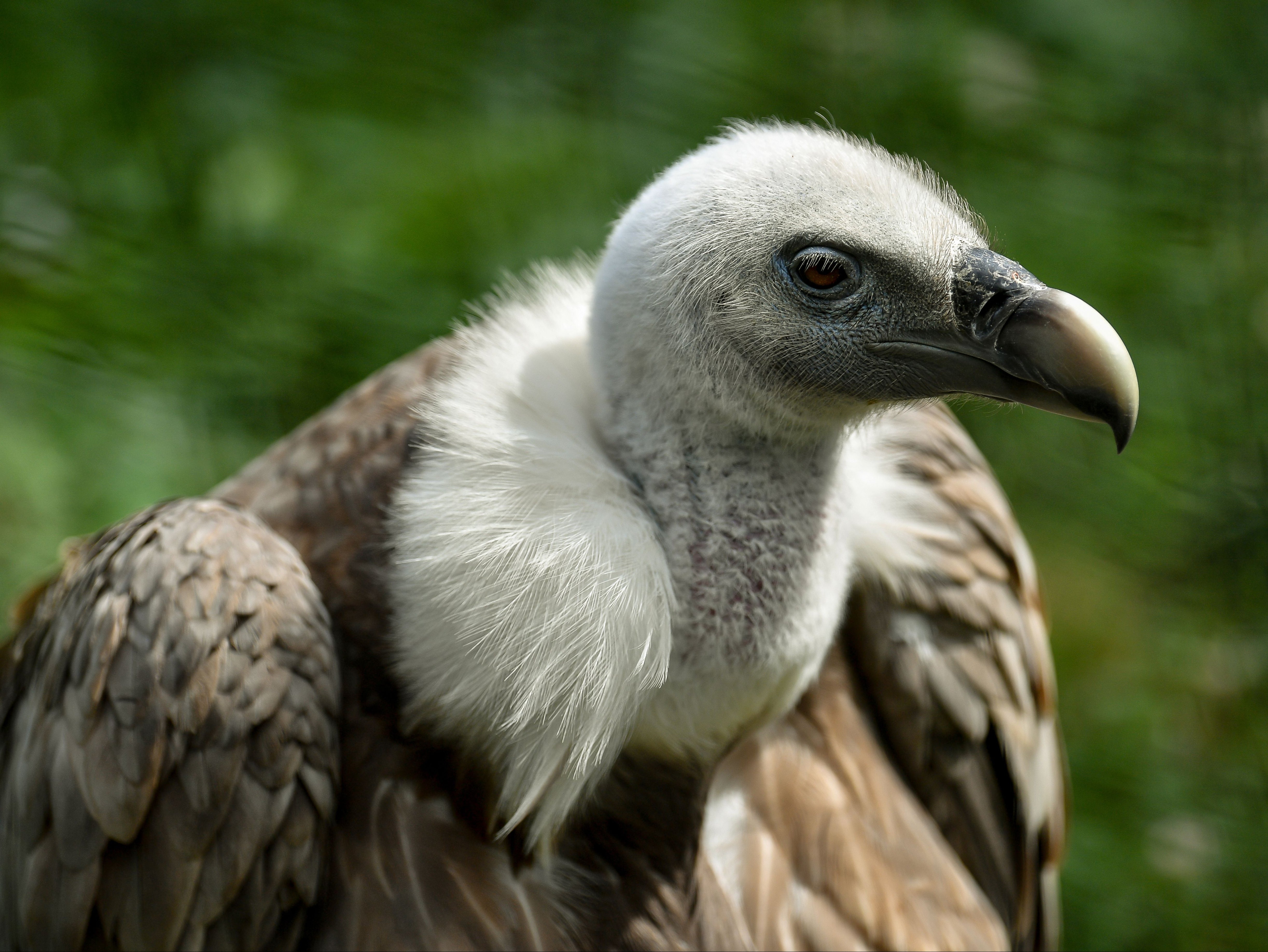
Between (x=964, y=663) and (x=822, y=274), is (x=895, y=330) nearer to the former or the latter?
(x=822, y=274)

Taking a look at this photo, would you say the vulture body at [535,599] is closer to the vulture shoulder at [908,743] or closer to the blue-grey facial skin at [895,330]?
the blue-grey facial skin at [895,330]

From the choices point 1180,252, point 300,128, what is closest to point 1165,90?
point 1180,252

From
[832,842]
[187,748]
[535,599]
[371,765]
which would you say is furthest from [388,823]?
[832,842]

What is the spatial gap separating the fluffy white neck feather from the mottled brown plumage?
112mm

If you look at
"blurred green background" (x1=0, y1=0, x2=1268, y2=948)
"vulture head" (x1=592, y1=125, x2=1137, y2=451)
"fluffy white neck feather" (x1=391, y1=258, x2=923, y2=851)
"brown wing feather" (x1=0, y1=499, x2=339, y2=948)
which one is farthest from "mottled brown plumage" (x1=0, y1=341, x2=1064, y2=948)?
"blurred green background" (x1=0, y1=0, x2=1268, y2=948)

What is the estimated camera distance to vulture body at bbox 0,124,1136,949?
4.63ft

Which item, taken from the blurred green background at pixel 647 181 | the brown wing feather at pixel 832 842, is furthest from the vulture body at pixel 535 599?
the blurred green background at pixel 647 181

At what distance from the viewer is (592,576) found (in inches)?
55.0

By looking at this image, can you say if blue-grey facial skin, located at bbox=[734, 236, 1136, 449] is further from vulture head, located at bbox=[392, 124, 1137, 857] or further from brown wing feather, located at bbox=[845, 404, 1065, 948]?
brown wing feather, located at bbox=[845, 404, 1065, 948]

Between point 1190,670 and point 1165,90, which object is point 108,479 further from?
point 1165,90

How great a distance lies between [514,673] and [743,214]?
53 centimetres

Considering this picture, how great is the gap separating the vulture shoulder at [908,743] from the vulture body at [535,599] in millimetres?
168

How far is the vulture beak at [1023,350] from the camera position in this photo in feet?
4.25

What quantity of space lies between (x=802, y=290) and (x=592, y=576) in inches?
14.6
